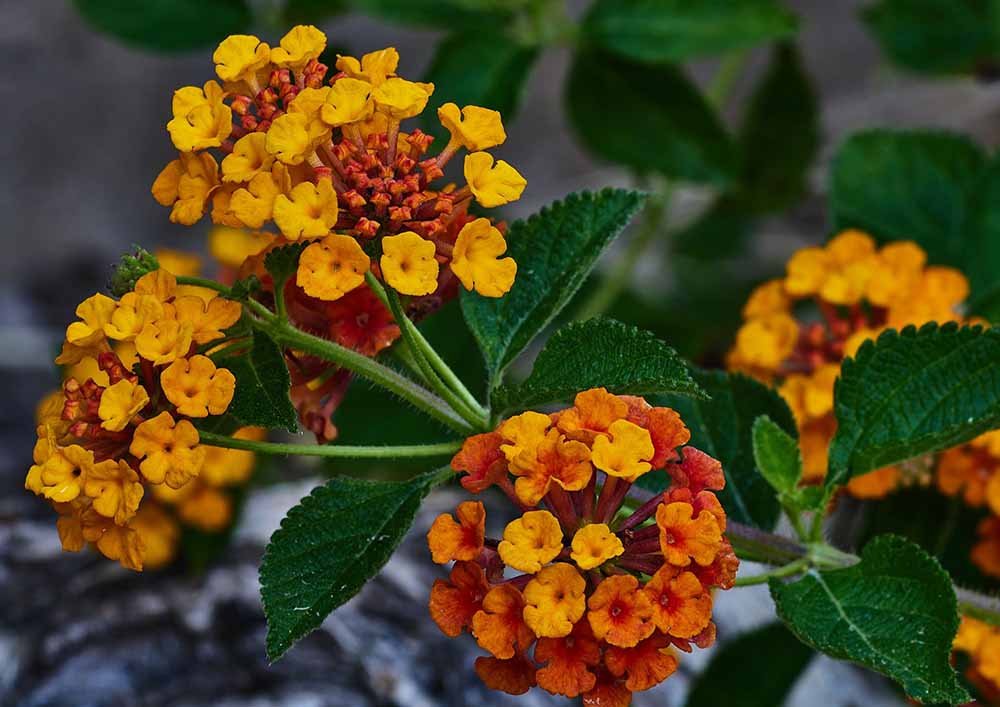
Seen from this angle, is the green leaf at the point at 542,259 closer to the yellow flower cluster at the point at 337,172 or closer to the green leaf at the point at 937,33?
the yellow flower cluster at the point at 337,172

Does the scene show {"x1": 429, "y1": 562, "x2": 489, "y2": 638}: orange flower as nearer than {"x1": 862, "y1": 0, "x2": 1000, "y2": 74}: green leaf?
Yes

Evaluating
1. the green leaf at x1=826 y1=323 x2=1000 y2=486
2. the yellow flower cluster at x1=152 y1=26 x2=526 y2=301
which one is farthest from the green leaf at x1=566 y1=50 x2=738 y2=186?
the yellow flower cluster at x1=152 y1=26 x2=526 y2=301

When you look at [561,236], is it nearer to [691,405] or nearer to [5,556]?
[691,405]

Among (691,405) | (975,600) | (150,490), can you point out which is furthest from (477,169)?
(150,490)

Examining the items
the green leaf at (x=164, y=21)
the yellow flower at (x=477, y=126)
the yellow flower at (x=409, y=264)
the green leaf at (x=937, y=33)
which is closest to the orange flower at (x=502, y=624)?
the yellow flower at (x=409, y=264)

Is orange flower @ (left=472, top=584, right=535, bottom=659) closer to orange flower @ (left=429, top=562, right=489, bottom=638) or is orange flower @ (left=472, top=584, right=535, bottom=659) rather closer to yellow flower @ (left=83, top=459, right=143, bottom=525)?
orange flower @ (left=429, top=562, right=489, bottom=638)

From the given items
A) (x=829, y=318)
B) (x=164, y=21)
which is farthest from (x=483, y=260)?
(x=164, y=21)
